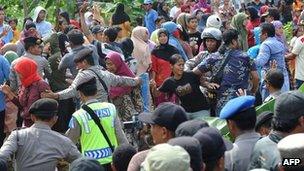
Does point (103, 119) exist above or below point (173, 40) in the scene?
above

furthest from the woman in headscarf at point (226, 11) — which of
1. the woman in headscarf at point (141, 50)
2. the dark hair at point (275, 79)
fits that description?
the dark hair at point (275, 79)

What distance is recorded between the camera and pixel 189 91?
9984mm

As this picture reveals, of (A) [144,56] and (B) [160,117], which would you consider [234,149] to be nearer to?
(B) [160,117]

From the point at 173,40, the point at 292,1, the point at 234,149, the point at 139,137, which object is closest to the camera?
the point at 234,149

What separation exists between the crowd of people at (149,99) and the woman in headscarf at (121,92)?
0.5 inches

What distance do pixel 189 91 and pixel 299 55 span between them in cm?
362

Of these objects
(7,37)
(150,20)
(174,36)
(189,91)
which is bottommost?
(150,20)

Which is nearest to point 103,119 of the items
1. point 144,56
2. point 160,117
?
point 160,117

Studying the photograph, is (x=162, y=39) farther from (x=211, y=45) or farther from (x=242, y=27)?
(x=242, y=27)

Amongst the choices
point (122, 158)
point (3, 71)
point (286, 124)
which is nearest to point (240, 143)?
point (286, 124)

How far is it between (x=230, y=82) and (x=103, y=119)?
278 centimetres

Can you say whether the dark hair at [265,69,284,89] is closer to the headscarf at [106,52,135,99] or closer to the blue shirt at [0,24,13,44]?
the headscarf at [106,52,135,99]

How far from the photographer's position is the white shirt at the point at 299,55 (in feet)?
42.5

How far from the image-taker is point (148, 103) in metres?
11.5
